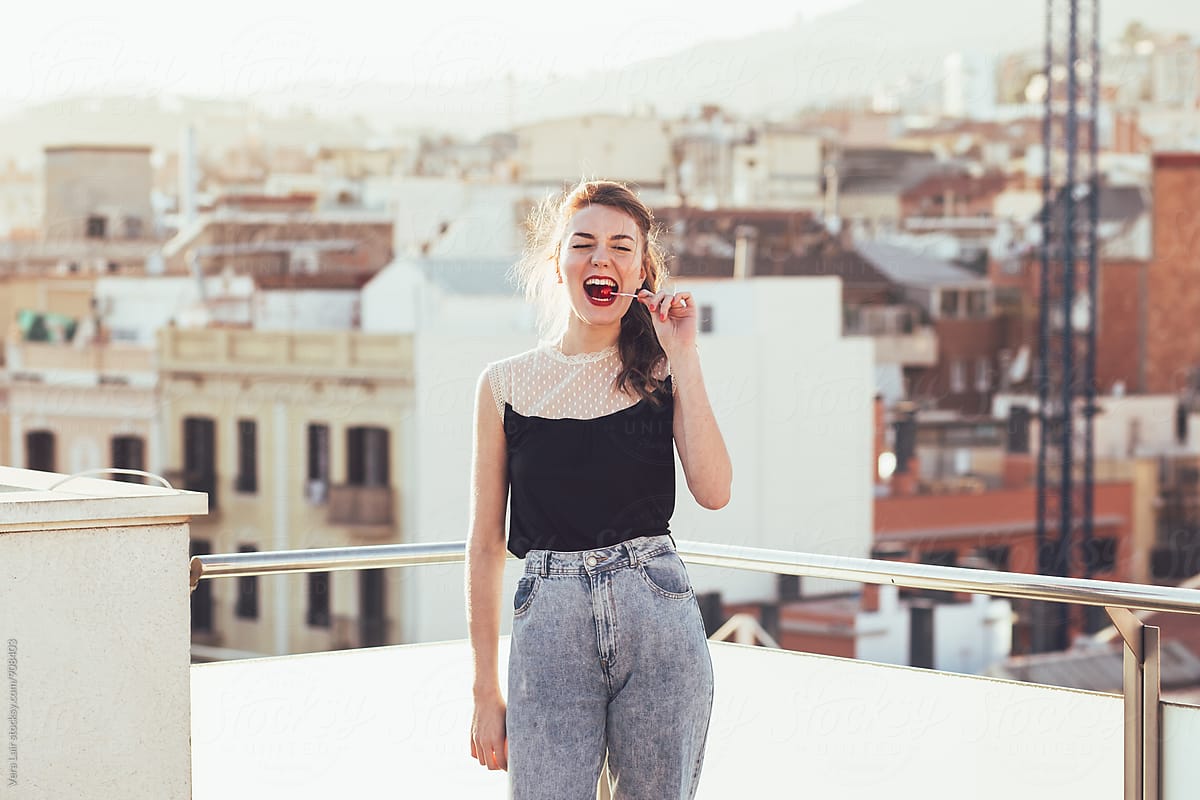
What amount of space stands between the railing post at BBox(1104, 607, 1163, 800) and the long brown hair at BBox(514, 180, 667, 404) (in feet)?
2.62

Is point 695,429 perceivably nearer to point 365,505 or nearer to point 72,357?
point 365,505

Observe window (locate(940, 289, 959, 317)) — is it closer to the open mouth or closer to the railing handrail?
the railing handrail

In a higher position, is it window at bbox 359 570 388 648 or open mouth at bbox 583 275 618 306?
open mouth at bbox 583 275 618 306

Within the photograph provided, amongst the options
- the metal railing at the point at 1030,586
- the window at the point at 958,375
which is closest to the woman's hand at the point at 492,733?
the metal railing at the point at 1030,586

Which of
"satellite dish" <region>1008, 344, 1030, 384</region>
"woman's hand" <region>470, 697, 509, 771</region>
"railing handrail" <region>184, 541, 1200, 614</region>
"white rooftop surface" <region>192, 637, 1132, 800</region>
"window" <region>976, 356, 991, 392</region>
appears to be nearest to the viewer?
"woman's hand" <region>470, 697, 509, 771</region>

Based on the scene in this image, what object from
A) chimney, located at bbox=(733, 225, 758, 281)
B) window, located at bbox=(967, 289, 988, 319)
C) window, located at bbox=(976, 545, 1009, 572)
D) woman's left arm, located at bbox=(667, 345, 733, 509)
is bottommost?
window, located at bbox=(976, 545, 1009, 572)

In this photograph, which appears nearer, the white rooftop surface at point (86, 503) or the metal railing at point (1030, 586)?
the white rooftop surface at point (86, 503)

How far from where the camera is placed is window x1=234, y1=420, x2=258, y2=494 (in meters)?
19.9

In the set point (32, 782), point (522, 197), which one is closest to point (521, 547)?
point (32, 782)

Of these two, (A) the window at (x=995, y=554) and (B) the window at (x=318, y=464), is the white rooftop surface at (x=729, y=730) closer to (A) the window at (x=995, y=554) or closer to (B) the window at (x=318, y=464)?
(B) the window at (x=318, y=464)

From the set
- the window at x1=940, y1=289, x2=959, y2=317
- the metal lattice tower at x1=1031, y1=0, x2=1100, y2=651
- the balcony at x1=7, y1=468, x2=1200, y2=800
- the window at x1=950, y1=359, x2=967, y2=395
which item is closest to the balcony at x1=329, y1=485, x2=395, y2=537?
the metal lattice tower at x1=1031, y1=0, x2=1100, y2=651

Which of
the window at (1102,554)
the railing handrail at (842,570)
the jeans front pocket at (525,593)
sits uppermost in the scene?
the jeans front pocket at (525,593)

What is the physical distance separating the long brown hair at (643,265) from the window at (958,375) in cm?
2759

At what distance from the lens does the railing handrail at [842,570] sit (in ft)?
7.26
